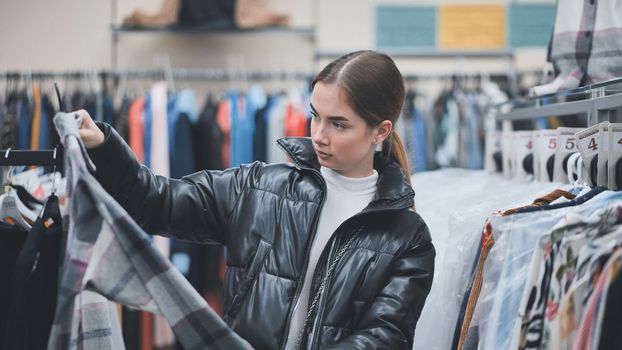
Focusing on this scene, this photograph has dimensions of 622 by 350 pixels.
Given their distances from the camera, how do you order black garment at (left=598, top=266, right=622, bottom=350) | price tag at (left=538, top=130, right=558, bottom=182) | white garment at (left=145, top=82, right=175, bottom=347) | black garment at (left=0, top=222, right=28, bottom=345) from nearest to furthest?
black garment at (left=598, top=266, right=622, bottom=350), black garment at (left=0, top=222, right=28, bottom=345), price tag at (left=538, top=130, right=558, bottom=182), white garment at (left=145, top=82, right=175, bottom=347)

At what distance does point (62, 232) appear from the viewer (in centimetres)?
100

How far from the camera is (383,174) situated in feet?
4.50

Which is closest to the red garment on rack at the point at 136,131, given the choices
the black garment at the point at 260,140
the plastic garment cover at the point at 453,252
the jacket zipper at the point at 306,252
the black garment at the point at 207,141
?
the black garment at the point at 207,141

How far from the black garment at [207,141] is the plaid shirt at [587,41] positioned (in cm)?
165

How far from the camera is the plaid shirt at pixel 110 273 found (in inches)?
34.8

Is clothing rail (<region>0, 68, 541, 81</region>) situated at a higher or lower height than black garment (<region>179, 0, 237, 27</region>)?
lower

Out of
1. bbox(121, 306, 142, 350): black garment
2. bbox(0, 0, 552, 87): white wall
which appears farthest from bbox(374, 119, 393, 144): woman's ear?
bbox(0, 0, 552, 87): white wall

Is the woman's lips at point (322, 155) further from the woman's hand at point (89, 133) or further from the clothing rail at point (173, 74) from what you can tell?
the clothing rail at point (173, 74)

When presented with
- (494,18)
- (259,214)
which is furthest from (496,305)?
(494,18)

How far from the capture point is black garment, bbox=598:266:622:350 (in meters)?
0.85

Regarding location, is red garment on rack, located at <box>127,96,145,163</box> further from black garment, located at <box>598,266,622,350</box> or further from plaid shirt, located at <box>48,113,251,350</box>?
black garment, located at <box>598,266,622,350</box>

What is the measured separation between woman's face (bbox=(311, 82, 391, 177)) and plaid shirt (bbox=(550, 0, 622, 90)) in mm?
602

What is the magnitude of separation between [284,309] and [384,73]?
0.50 metres

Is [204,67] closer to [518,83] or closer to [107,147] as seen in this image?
[518,83]
